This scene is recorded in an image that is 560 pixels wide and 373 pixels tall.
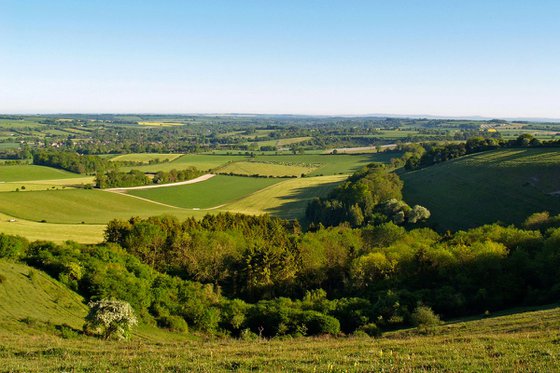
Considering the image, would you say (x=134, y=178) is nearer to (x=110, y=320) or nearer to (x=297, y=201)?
(x=297, y=201)

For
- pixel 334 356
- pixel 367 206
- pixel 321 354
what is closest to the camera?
pixel 334 356

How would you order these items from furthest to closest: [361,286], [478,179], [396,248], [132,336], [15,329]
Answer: [478,179], [396,248], [361,286], [132,336], [15,329]

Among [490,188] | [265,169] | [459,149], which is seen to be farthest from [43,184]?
[459,149]

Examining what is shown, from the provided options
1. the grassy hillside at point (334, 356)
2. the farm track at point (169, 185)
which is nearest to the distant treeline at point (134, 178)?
the farm track at point (169, 185)

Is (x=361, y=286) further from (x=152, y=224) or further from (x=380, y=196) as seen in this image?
(x=380, y=196)

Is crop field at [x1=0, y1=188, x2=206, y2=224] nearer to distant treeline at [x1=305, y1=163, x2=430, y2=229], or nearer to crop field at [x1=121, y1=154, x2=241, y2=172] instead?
distant treeline at [x1=305, y1=163, x2=430, y2=229]

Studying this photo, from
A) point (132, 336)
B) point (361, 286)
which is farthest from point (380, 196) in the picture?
point (132, 336)
